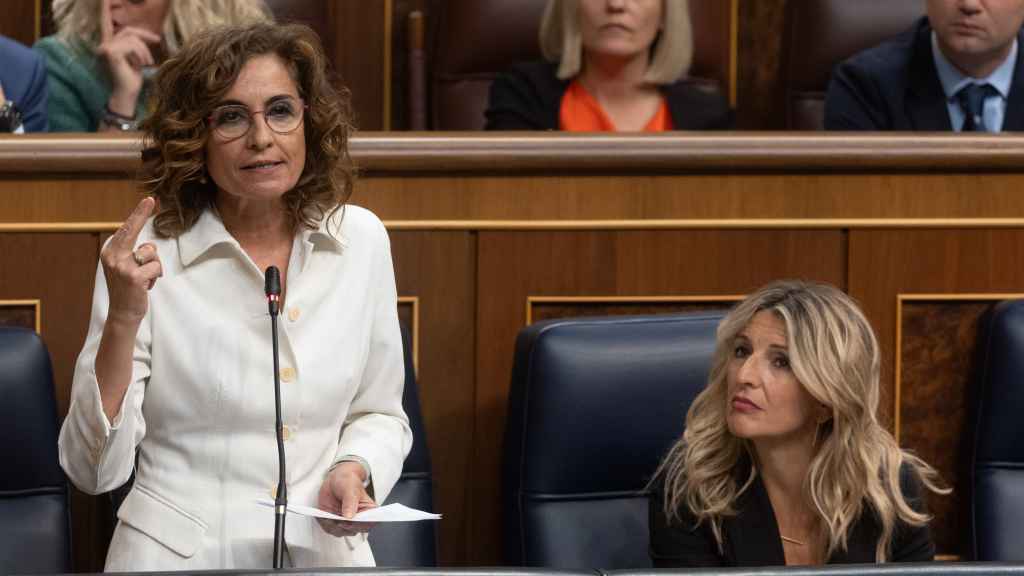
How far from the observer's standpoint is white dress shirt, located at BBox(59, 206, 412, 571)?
1.42 meters

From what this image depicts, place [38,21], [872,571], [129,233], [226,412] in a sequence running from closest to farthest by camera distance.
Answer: [872,571] < [129,233] < [226,412] < [38,21]

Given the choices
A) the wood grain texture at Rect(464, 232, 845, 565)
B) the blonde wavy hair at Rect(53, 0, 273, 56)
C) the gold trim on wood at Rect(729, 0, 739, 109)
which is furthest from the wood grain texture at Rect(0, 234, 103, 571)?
the gold trim on wood at Rect(729, 0, 739, 109)

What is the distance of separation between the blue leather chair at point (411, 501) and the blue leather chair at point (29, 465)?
331mm

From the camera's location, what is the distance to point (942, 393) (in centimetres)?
194

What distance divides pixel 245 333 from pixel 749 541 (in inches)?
21.2

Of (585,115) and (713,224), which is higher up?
(585,115)

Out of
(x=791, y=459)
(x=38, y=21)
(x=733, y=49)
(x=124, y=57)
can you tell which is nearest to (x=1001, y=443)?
(x=791, y=459)

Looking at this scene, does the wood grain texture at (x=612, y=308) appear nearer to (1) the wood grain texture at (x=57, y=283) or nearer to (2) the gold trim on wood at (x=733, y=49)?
(1) the wood grain texture at (x=57, y=283)

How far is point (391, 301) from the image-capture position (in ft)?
5.06

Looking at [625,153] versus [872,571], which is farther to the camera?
[625,153]

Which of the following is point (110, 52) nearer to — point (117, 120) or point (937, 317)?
point (117, 120)

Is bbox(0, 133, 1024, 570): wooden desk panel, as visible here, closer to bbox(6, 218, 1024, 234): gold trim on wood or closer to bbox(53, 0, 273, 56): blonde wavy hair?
bbox(6, 218, 1024, 234): gold trim on wood

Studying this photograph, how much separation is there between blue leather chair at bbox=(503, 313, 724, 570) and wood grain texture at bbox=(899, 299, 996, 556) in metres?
0.32

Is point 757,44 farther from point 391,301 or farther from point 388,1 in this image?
point 391,301
